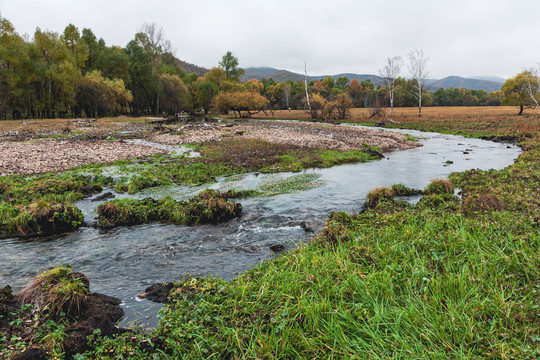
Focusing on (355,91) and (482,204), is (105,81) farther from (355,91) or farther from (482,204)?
(355,91)

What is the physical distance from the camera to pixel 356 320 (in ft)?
14.1

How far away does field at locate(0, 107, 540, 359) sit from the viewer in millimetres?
3771

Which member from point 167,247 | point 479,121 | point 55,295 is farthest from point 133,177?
point 479,121

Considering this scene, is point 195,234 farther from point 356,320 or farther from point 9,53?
point 9,53

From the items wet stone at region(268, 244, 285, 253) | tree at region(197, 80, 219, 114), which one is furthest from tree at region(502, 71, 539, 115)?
tree at region(197, 80, 219, 114)

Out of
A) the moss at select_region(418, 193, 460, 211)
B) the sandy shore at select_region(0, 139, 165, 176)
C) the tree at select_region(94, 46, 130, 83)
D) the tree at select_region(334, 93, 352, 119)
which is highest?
the tree at select_region(94, 46, 130, 83)

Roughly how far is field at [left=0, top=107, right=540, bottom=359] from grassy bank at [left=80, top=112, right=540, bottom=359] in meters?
0.02

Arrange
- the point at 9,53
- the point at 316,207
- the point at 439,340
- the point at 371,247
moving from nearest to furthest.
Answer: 1. the point at 439,340
2. the point at 371,247
3. the point at 316,207
4. the point at 9,53

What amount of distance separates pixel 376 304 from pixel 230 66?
384 ft

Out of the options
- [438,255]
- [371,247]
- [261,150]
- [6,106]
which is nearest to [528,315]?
[438,255]

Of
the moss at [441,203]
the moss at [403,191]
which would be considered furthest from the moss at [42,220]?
the moss at [403,191]

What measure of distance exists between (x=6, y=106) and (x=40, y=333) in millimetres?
78772

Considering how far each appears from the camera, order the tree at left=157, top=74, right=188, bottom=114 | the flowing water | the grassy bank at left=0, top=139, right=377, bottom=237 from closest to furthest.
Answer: the flowing water < the grassy bank at left=0, top=139, right=377, bottom=237 < the tree at left=157, top=74, right=188, bottom=114

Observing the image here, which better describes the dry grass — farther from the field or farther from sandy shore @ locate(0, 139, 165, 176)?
sandy shore @ locate(0, 139, 165, 176)
